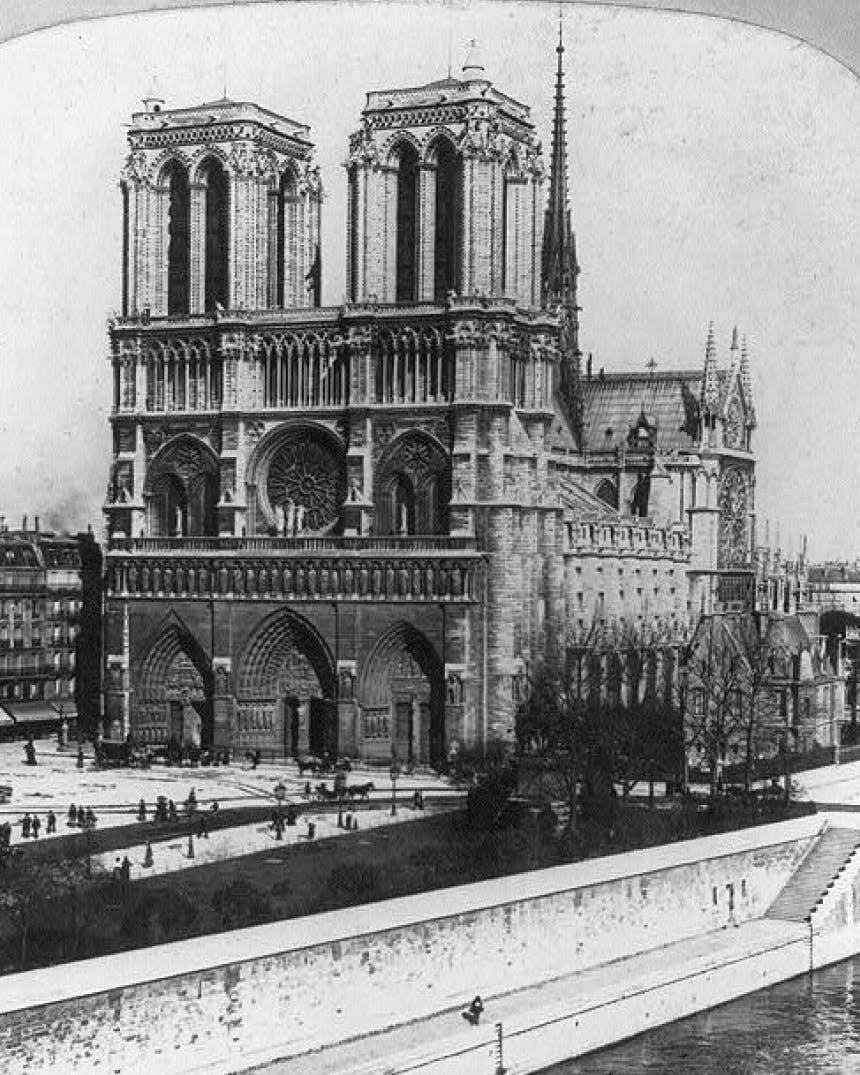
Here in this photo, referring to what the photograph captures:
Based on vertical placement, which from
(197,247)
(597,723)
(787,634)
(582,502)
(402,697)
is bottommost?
(597,723)

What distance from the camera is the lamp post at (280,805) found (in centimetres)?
3148

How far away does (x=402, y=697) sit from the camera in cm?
4238

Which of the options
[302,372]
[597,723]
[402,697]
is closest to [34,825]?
[597,723]

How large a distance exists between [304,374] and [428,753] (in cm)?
837

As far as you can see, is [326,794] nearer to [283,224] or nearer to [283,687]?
[283,687]

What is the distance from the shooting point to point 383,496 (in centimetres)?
4312

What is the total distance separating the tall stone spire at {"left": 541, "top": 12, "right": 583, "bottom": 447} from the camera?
3462 cm

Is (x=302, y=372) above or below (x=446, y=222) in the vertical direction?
below

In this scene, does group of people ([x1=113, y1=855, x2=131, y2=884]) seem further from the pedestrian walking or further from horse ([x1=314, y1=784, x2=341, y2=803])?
horse ([x1=314, y1=784, x2=341, y2=803])

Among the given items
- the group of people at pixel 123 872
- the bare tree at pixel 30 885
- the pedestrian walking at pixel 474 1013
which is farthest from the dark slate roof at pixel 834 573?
the bare tree at pixel 30 885

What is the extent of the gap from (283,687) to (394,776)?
255 inches

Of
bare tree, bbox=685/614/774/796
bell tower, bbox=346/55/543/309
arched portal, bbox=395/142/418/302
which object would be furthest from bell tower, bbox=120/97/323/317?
bare tree, bbox=685/614/774/796

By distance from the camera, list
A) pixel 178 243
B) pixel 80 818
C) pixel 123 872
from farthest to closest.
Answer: pixel 178 243 < pixel 80 818 < pixel 123 872

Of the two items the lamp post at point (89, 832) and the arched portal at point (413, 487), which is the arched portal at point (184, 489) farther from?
the lamp post at point (89, 832)
